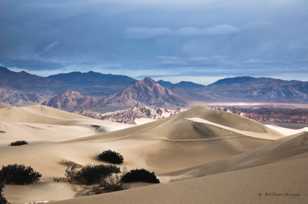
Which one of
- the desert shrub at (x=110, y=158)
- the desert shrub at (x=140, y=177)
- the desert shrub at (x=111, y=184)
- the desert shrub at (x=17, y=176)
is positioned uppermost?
the desert shrub at (x=110, y=158)

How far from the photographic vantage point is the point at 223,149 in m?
29.6

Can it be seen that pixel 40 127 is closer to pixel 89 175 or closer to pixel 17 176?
pixel 89 175

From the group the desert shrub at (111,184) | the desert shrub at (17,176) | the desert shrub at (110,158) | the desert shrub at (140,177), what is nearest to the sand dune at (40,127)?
the desert shrub at (110,158)

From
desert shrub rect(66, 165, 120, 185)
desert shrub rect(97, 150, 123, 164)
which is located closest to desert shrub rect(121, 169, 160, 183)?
desert shrub rect(66, 165, 120, 185)

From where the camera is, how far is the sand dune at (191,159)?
338 inches

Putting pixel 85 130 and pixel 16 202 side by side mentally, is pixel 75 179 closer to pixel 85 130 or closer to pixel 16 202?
pixel 16 202

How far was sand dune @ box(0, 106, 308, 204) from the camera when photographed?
338 inches

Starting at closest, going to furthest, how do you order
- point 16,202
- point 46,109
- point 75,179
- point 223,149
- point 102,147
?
point 16,202 → point 75,179 → point 102,147 → point 223,149 → point 46,109

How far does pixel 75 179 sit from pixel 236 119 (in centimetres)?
2839

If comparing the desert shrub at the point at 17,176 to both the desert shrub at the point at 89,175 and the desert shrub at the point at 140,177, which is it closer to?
the desert shrub at the point at 89,175

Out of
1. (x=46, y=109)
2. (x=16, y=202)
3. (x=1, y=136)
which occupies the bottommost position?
(x=16, y=202)

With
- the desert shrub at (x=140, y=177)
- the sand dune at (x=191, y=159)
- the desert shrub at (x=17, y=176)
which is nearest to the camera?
the sand dune at (x=191, y=159)

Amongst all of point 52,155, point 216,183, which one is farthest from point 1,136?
point 216,183

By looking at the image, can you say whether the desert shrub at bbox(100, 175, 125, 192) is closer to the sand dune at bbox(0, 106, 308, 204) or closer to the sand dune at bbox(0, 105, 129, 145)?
the sand dune at bbox(0, 106, 308, 204)
